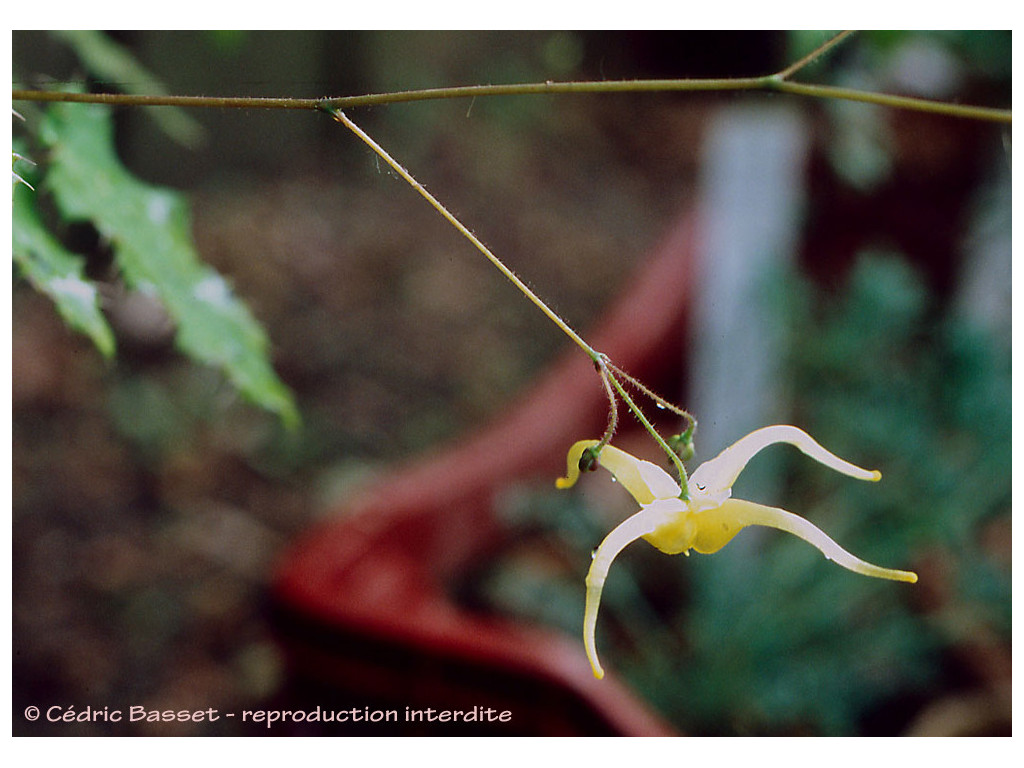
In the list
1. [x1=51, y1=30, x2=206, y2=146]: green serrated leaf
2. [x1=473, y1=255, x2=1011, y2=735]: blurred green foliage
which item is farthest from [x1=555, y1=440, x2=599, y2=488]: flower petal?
[x1=473, y1=255, x2=1011, y2=735]: blurred green foliage

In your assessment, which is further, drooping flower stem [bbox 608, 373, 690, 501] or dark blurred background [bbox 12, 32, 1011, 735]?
dark blurred background [bbox 12, 32, 1011, 735]

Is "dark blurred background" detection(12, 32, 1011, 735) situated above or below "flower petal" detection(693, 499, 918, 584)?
above

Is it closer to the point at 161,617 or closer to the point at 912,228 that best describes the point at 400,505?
the point at 161,617

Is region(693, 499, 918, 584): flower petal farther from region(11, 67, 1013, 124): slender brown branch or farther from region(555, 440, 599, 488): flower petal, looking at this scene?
region(11, 67, 1013, 124): slender brown branch

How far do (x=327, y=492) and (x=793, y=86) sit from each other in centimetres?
118

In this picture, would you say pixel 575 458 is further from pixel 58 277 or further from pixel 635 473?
pixel 58 277

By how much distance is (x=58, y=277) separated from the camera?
0.46m

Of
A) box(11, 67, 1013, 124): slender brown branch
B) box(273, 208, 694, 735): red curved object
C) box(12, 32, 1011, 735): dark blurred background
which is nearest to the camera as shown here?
box(11, 67, 1013, 124): slender brown branch

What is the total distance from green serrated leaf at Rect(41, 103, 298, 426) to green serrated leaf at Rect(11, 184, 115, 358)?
0.02 meters

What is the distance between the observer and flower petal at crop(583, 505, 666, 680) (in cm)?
37

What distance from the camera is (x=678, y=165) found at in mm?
2174

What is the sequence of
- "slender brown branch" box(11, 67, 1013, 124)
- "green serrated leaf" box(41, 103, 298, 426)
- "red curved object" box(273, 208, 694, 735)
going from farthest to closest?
1. "red curved object" box(273, 208, 694, 735)
2. "green serrated leaf" box(41, 103, 298, 426)
3. "slender brown branch" box(11, 67, 1013, 124)

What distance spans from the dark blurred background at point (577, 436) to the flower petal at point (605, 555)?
0.55 m

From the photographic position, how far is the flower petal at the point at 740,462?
1.33 ft
